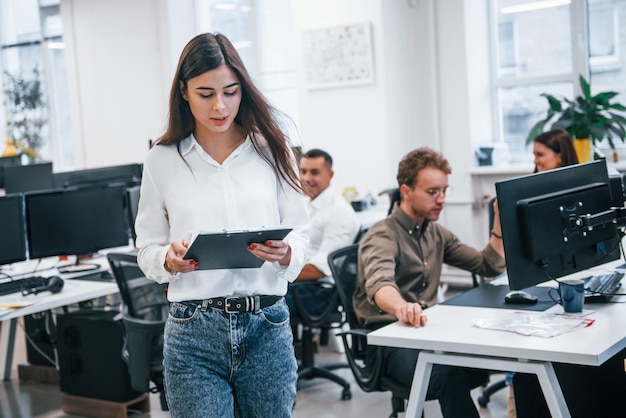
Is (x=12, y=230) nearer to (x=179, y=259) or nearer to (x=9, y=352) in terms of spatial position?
(x=9, y=352)

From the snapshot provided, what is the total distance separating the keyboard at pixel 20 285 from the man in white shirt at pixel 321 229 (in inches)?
45.7

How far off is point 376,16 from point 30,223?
2.93 meters

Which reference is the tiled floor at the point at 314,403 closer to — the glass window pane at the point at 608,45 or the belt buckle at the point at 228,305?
the belt buckle at the point at 228,305

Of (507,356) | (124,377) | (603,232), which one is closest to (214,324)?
(507,356)

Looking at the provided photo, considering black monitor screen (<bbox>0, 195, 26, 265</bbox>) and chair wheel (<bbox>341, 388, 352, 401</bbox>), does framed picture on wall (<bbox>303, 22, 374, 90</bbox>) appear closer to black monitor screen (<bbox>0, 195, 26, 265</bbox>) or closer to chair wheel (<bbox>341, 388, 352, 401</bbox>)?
chair wheel (<bbox>341, 388, 352, 401</bbox>)

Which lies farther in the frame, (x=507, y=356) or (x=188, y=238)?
(x=507, y=356)

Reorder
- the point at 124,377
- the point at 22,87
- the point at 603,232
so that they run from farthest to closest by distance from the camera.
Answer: the point at 22,87, the point at 124,377, the point at 603,232

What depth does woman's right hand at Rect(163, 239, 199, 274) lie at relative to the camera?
1.77 metres

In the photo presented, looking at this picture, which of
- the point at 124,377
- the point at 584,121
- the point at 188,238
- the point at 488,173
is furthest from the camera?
the point at 488,173

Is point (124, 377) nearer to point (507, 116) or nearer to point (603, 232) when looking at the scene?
point (603, 232)

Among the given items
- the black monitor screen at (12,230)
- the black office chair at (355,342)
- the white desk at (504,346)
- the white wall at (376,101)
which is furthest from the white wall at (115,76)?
the white desk at (504,346)

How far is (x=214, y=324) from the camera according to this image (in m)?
1.81

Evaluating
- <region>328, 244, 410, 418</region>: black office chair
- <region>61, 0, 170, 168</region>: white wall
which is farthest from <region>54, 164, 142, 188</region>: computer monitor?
<region>61, 0, 170, 168</region>: white wall

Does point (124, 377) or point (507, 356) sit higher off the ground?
point (507, 356)
